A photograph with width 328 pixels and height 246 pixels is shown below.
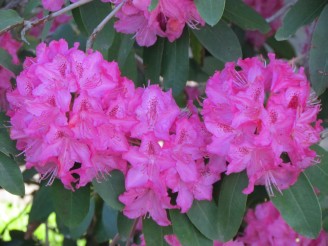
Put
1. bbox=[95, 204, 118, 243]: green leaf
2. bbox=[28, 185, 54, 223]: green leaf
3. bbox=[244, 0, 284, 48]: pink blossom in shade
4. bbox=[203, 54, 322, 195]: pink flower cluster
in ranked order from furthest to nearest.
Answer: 1. bbox=[244, 0, 284, 48]: pink blossom in shade
2. bbox=[95, 204, 118, 243]: green leaf
3. bbox=[28, 185, 54, 223]: green leaf
4. bbox=[203, 54, 322, 195]: pink flower cluster

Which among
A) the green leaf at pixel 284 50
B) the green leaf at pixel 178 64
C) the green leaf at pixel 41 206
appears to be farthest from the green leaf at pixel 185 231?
the green leaf at pixel 284 50

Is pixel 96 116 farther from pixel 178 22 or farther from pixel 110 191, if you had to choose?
pixel 178 22

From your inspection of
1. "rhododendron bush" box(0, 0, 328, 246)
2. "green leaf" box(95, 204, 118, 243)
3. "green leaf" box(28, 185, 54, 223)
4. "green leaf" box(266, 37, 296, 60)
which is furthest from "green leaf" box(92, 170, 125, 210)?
"green leaf" box(266, 37, 296, 60)

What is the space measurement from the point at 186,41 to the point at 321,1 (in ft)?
1.01

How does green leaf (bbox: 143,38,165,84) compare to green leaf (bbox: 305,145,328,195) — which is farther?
green leaf (bbox: 143,38,165,84)

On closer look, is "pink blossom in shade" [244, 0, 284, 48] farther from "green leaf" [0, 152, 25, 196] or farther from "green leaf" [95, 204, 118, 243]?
"green leaf" [0, 152, 25, 196]

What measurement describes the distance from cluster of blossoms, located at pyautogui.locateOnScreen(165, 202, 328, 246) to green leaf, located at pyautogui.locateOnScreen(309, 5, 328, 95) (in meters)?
0.32

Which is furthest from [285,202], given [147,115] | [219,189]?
[147,115]

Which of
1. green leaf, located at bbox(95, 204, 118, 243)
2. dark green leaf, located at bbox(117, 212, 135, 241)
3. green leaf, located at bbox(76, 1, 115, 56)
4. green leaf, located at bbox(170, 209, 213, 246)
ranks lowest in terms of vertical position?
green leaf, located at bbox(95, 204, 118, 243)

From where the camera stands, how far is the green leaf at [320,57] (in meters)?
1.47

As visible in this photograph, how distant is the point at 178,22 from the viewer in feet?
4.96

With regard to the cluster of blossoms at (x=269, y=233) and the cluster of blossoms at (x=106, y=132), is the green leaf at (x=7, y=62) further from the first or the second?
the cluster of blossoms at (x=269, y=233)

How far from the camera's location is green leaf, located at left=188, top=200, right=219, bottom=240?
4.49 feet

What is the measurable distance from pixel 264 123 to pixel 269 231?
53cm
